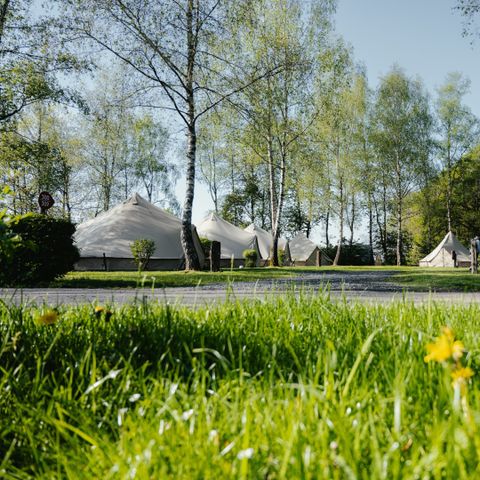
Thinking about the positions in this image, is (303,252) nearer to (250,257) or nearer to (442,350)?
Result: (250,257)

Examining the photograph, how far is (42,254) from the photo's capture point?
34.8 feet

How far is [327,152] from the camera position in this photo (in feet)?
115

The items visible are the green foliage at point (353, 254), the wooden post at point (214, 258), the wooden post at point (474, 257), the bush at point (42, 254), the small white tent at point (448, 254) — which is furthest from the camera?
the green foliage at point (353, 254)

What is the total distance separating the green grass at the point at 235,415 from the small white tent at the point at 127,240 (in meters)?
21.1

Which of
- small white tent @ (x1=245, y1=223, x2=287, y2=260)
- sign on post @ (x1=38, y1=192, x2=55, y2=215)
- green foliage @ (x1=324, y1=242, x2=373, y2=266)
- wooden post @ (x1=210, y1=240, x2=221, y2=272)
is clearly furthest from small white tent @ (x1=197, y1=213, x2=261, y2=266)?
sign on post @ (x1=38, y1=192, x2=55, y2=215)

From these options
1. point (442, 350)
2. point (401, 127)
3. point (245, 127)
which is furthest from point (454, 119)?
point (442, 350)

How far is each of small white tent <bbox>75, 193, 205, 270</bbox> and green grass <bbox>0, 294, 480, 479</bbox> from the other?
21.1m

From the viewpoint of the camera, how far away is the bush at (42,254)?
10.1 m

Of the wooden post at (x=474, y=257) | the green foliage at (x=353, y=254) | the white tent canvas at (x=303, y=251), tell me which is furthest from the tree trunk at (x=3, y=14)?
the green foliage at (x=353, y=254)

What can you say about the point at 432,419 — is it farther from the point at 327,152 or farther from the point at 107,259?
the point at 327,152

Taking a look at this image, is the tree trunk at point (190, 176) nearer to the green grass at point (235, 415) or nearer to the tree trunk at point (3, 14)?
the tree trunk at point (3, 14)

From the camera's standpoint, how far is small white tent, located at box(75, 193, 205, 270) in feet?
77.8

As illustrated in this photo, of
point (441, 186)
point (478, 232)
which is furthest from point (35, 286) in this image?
point (478, 232)

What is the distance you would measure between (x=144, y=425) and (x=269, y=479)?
0.44m
